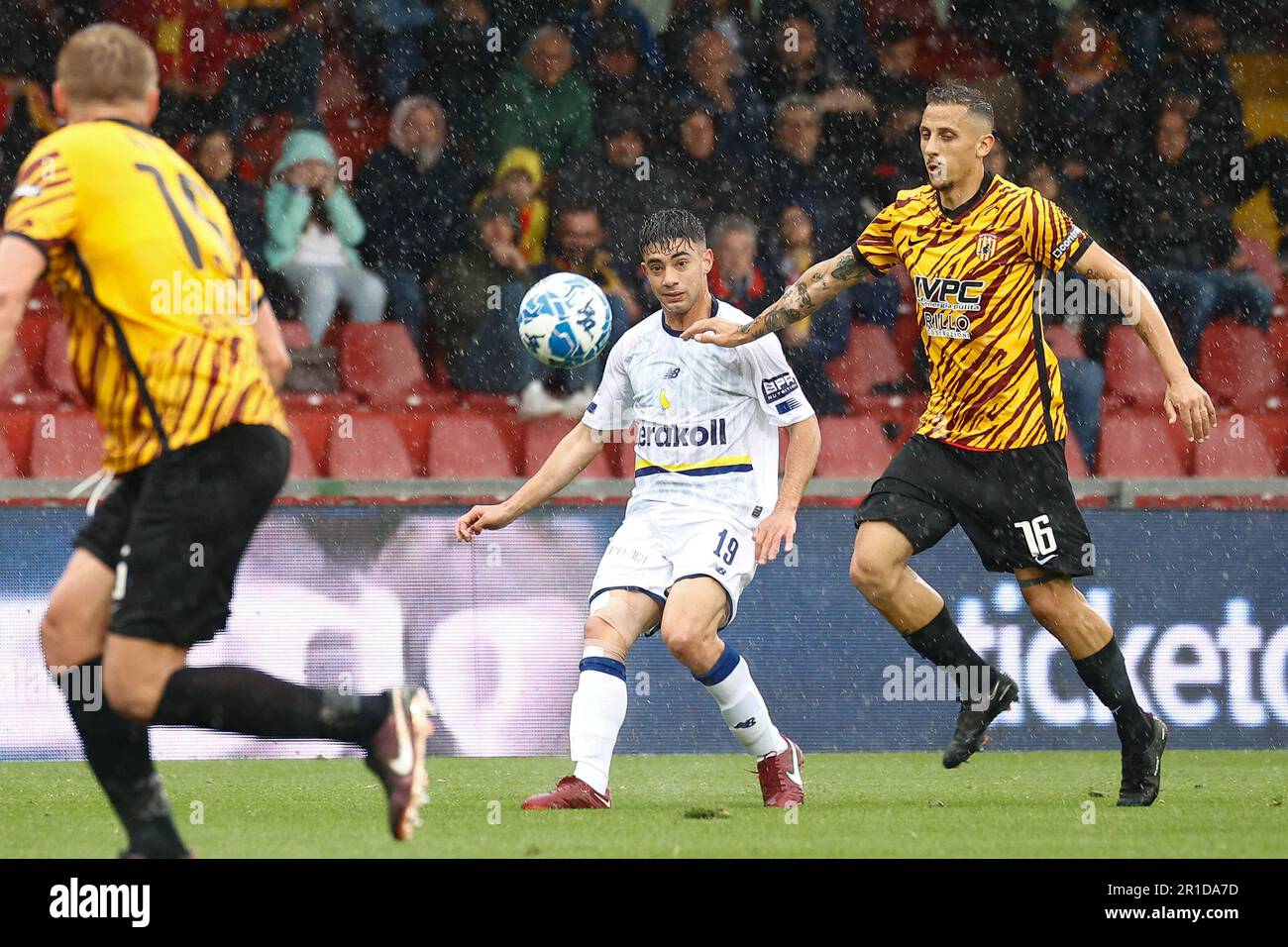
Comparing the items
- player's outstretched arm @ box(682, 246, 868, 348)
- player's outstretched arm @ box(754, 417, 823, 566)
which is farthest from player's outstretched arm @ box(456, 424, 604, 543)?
player's outstretched arm @ box(754, 417, 823, 566)

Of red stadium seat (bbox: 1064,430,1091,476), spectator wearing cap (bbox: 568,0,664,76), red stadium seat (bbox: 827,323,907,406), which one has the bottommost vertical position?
red stadium seat (bbox: 1064,430,1091,476)

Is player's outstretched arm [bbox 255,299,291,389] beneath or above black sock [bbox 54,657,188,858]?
above

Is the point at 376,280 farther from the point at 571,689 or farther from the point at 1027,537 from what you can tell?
the point at 1027,537

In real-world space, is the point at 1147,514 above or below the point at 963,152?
below

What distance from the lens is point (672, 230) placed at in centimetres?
688

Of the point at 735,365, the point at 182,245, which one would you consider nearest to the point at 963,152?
the point at 735,365

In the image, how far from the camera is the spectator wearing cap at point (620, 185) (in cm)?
1129

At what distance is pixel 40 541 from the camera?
8.86 m

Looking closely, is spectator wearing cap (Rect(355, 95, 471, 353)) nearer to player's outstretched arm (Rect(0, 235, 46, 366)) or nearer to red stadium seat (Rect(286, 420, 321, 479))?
red stadium seat (Rect(286, 420, 321, 479))

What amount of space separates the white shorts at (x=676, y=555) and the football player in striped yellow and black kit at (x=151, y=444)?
201cm

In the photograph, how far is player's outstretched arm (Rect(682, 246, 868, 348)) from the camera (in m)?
6.73

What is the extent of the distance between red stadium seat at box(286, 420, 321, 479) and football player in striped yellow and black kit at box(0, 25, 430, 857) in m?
5.13

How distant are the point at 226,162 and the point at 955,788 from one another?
19.2ft

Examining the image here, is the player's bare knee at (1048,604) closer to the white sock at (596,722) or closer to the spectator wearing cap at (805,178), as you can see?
the white sock at (596,722)
